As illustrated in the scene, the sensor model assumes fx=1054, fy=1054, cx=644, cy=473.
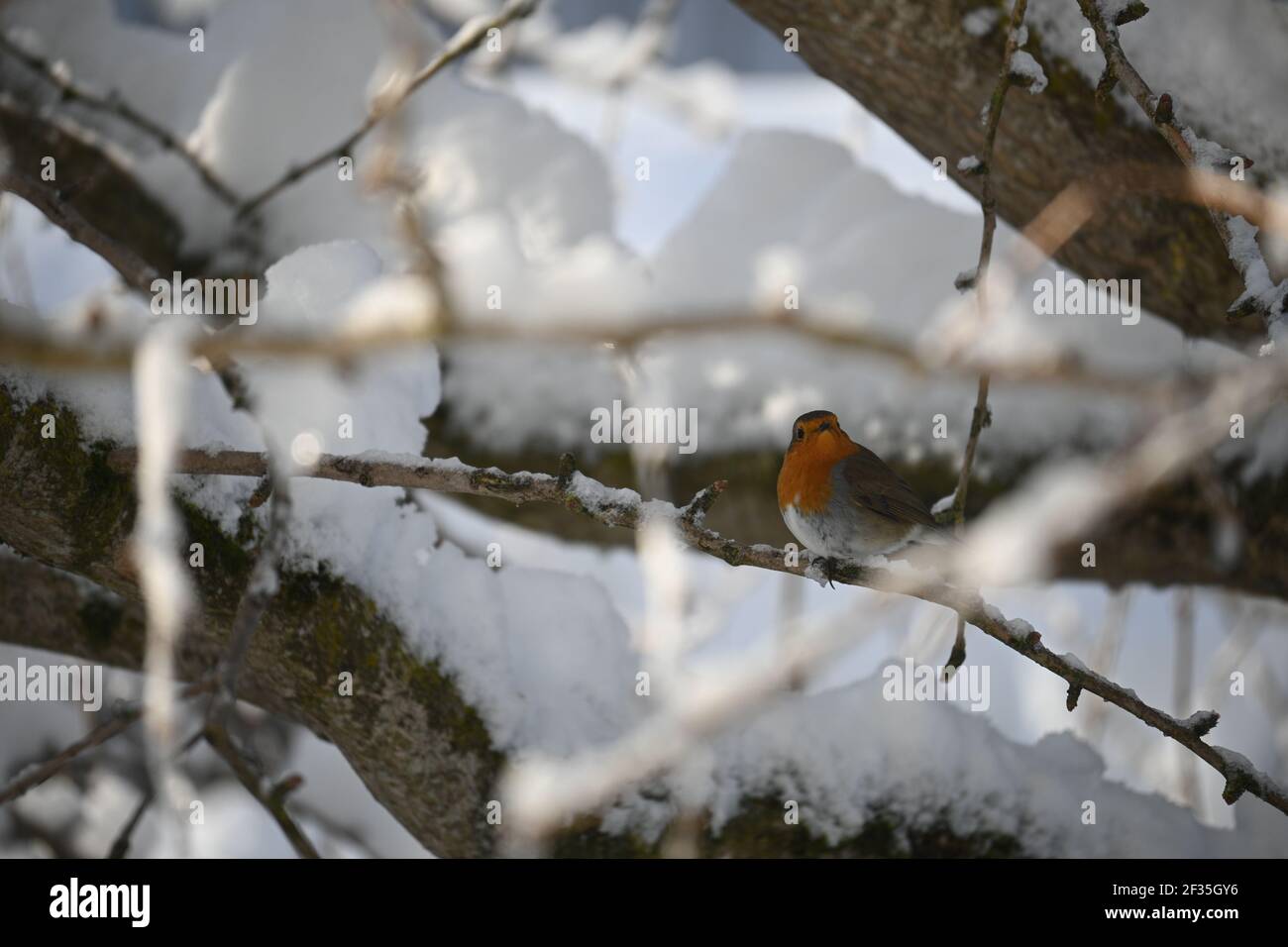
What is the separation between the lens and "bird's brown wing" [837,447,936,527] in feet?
7.24

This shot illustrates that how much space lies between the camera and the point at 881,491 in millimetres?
2234

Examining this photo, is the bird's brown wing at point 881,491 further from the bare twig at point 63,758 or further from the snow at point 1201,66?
the bare twig at point 63,758

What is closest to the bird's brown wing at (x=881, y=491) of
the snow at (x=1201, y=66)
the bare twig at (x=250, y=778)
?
the snow at (x=1201, y=66)

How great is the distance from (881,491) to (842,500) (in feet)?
0.39

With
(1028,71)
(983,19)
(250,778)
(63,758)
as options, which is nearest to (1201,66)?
(983,19)

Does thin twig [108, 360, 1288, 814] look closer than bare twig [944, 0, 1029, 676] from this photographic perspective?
Yes

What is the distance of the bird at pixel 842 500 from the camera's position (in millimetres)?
2152

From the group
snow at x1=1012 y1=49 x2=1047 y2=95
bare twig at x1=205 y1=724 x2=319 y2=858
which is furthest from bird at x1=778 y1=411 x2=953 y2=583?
bare twig at x1=205 y1=724 x2=319 y2=858

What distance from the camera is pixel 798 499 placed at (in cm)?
220

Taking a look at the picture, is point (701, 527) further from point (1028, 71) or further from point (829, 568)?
point (1028, 71)

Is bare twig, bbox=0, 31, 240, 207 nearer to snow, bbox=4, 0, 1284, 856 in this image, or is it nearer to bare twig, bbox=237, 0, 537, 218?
snow, bbox=4, 0, 1284, 856

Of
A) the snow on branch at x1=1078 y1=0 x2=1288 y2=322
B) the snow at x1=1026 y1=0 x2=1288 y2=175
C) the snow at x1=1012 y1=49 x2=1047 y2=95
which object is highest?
the snow at x1=1026 y1=0 x2=1288 y2=175
